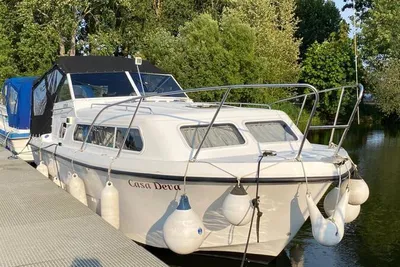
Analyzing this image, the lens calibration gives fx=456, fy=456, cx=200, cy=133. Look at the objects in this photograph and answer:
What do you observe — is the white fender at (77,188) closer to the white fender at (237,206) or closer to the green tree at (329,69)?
the white fender at (237,206)

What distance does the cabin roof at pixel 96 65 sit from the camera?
8.68 meters

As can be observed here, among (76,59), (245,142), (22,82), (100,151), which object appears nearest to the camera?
(245,142)

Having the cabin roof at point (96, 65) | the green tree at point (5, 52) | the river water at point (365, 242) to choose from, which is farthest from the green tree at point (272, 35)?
the cabin roof at point (96, 65)

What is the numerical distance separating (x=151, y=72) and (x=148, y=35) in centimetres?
1950

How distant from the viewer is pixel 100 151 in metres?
6.95

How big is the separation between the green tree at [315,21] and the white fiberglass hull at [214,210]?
36.6 meters

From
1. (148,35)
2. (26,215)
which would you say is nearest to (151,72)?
(26,215)

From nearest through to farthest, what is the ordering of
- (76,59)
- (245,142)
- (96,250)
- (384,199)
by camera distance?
(96,250)
(245,142)
(76,59)
(384,199)

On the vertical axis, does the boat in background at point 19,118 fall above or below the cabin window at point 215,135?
below

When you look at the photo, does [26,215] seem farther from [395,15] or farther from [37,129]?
[395,15]

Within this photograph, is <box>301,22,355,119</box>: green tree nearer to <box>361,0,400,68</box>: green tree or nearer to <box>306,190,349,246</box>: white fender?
<box>361,0,400,68</box>: green tree

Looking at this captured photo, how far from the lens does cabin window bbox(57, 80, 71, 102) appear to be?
842cm

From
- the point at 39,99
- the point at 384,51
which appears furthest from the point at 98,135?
the point at 384,51

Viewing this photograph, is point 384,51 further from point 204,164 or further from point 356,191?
point 204,164
